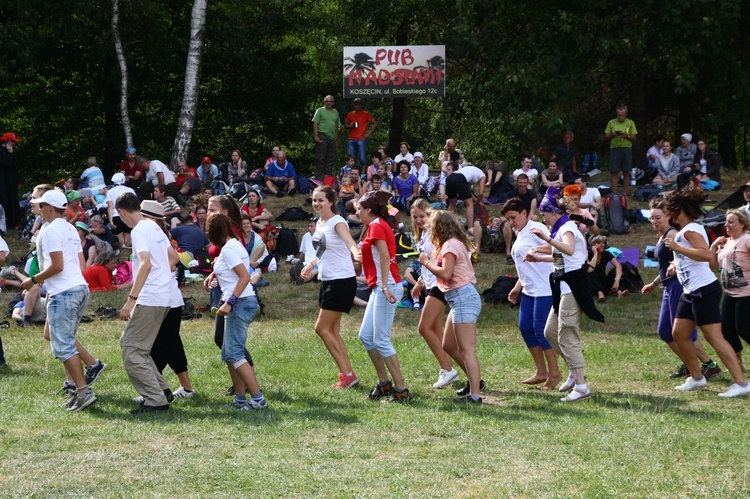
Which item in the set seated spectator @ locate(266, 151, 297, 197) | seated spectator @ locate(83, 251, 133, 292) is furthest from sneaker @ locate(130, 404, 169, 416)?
seated spectator @ locate(266, 151, 297, 197)

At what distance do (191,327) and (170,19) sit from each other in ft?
59.2

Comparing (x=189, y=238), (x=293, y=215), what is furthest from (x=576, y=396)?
(x=293, y=215)

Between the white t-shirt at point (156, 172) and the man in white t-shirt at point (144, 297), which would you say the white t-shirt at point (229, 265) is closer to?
the man in white t-shirt at point (144, 297)

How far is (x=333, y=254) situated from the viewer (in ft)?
28.0

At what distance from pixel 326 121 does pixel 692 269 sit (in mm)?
15153

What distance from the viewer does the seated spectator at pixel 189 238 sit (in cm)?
1550

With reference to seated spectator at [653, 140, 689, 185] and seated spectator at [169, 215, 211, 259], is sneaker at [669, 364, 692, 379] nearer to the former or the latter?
seated spectator at [169, 215, 211, 259]

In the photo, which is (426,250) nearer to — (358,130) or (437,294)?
(437,294)

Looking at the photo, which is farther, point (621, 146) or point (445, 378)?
point (621, 146)

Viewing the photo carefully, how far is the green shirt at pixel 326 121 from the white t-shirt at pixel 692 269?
1490 centimetres

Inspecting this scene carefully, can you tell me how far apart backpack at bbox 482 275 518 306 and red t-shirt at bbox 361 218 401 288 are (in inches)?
223

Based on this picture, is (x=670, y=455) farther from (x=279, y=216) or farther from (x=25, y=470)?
(x=279, y=216)

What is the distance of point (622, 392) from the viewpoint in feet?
28.6

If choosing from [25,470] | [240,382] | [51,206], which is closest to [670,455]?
[240,382]
